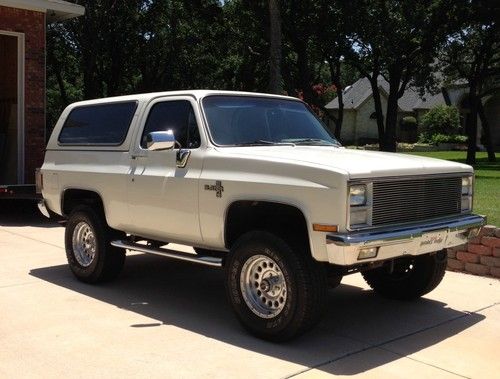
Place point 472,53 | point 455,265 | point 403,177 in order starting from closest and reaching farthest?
point 403,177 < point 455,265 < point 472,53

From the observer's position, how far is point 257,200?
5254mm

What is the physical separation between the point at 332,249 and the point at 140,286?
3.24m

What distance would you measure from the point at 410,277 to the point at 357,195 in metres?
2.10

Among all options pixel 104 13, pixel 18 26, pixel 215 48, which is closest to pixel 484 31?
pixel 215 48

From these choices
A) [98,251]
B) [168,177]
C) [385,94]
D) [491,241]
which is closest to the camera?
[168,177]

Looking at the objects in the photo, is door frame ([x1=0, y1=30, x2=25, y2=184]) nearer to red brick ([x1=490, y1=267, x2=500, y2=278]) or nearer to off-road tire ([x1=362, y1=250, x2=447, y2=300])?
off-road tire ([x1=362, y1=250, x2=447, y2=300])

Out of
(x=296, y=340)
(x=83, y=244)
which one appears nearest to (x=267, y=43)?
(x=83, y=244)

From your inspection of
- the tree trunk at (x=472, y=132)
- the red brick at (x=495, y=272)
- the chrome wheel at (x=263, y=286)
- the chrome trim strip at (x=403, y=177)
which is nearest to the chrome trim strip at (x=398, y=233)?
the chrome trim strip at (x=403, y=177)

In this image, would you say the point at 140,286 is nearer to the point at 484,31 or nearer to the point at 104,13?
the point at 104,13

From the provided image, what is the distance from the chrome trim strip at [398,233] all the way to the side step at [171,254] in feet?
4.40

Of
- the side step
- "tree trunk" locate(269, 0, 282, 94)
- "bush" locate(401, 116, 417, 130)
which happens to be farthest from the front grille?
"bush" locate(401, 116, 417, 130)

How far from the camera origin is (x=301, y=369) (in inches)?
185

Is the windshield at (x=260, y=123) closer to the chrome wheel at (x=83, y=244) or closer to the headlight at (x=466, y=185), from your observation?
the headlight at (x=466, y=185)

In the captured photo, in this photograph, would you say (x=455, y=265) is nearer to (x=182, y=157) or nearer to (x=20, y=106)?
(x=182, y=157)
